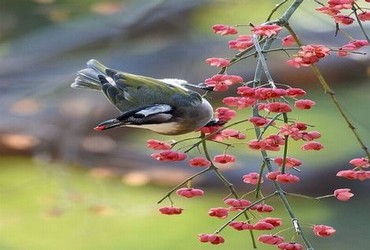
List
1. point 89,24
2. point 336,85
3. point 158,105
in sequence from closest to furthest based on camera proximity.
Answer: point 158,105 → point 336,85 → point 89,24

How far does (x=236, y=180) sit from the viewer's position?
1.64 meters

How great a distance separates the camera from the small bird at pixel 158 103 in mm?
509

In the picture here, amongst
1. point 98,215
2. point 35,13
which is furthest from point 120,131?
point 35,13

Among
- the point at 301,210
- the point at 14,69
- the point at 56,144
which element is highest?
the point at 14,69

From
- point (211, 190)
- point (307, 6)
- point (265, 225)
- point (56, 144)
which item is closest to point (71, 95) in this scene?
point (56, 144)

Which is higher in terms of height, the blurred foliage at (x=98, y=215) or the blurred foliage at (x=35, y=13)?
the blurred foliage at (x=35, y=13)

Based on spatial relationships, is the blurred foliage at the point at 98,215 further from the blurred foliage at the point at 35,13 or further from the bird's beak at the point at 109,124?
the bird's beak at the point at 109,124

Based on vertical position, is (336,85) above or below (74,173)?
above

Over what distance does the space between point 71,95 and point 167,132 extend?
138cm

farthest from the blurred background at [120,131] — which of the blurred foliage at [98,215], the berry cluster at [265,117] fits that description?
the berry cluster at [265,117]

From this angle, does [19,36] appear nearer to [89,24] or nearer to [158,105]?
[89,24]

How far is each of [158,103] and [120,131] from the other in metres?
1.35

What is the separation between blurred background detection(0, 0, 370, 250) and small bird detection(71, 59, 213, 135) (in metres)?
1.04

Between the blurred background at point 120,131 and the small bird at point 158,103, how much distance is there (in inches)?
40.8
